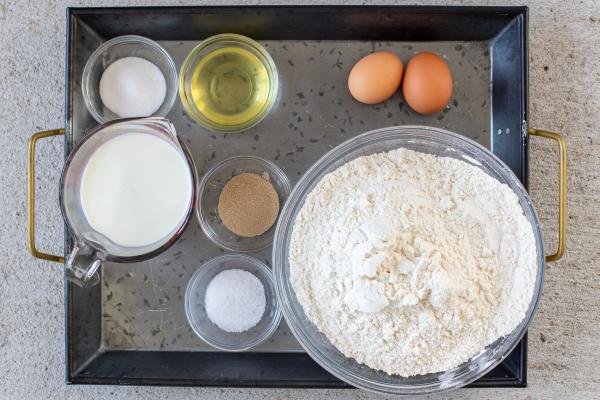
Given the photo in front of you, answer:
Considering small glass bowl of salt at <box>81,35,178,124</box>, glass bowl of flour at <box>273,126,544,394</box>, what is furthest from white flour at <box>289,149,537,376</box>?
small glass bowl of salt at <box>81,35,178,124</box>

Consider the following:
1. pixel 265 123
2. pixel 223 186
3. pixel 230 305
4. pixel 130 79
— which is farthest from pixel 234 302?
pixel 130 79

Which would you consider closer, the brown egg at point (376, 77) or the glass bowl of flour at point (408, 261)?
the glass bowl of flour at point (408, 261)

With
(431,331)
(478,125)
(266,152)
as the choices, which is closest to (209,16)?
(266,152)

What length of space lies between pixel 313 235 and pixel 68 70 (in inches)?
18.4

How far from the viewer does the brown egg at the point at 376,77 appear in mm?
875

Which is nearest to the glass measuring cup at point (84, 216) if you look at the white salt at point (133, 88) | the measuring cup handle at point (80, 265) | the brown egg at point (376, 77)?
the measuring cup handle at point (80, 265)

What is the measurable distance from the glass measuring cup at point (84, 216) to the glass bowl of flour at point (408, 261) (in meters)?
0.17

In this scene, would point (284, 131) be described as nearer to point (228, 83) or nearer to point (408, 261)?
point (228, 83)

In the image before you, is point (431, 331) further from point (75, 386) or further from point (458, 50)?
point (75, 386)

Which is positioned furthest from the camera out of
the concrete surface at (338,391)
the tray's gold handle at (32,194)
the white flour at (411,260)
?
the concrete surface at (338,391)

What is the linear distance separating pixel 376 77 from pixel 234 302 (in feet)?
1.40

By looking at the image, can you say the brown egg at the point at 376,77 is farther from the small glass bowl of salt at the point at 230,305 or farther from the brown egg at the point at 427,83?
the small glass bowl of salt at the point at 230,305

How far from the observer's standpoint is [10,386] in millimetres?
1003

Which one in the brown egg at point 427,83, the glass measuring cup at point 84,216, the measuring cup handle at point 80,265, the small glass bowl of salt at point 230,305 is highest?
the brown egg at point 427,83
